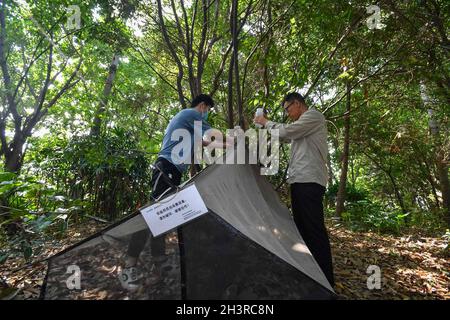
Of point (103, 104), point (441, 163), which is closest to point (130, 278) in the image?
point (103, 104)

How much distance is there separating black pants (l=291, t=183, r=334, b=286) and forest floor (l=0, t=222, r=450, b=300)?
0.40m

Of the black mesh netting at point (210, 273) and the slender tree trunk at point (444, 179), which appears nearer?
the black mesh netting at point (210, 273)

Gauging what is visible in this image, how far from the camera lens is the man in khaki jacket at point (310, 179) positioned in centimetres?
226

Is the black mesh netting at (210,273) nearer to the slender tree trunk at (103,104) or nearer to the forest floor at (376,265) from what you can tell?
the forest floor at (376,265)

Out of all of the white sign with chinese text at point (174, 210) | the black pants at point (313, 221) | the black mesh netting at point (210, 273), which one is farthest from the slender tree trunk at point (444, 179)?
the white sign with chinese text at point (174, 210)

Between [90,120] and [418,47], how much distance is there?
229 inches

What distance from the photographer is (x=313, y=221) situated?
2.29m

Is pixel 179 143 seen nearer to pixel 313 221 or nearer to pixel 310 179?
pixel 310 179

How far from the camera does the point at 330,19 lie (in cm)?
333

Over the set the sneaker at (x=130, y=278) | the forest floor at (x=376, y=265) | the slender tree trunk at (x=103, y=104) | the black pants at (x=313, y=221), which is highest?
the slender tree trunk at (x=103, y=104)

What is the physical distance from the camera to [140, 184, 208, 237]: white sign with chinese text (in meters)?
1.57

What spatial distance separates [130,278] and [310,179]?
4.98 ft

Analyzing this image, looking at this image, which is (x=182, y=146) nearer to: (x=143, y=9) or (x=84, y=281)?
(x=84, y=281)

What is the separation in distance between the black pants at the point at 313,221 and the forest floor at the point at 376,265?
40 centimetres
